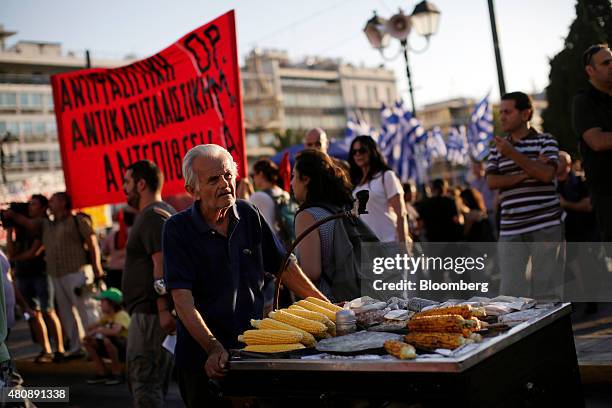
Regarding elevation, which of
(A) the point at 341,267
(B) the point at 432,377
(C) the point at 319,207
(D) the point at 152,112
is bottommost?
(B) the point at 432,377

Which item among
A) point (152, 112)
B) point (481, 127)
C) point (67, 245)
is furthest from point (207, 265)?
point (481, 127)

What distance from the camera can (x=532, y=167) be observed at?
6949 millimetres

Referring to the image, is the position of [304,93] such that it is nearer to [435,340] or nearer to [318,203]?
[318,203]

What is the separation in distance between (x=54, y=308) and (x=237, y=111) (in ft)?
20.5

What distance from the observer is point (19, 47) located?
3991 inches

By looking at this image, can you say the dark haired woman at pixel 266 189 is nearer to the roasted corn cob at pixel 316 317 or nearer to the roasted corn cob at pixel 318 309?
the roasted corn cob at pixel 318 309

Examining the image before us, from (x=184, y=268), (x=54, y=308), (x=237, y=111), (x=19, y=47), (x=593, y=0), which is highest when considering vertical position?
(x=19, y=47)

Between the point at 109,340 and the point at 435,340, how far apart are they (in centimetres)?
739

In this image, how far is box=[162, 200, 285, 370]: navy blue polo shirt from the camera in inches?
171

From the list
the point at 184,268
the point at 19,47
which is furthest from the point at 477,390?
the point at 19,47

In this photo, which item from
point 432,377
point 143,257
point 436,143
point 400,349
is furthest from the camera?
point 436,143

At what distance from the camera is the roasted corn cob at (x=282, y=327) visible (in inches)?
148

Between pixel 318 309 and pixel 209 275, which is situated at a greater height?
pixel 209 275

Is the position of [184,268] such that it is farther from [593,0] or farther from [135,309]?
[593,0]
